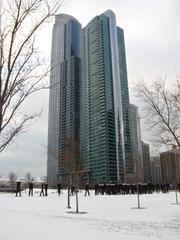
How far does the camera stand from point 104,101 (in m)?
145

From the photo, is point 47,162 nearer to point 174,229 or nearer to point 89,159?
point 89,159

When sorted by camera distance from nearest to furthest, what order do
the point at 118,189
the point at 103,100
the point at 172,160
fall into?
the point at 172,160, the point at 118,189, the point at 103,100

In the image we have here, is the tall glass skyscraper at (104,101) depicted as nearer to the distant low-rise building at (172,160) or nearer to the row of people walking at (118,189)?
the row of people walking at (118,189)

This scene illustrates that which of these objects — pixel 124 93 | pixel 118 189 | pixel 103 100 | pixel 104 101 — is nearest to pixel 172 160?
pixel 118 189

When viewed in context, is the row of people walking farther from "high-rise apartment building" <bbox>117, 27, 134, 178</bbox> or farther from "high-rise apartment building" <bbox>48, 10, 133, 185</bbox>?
"high-rise apartment building" <bbox>48, 10, 133, 185</bbox>

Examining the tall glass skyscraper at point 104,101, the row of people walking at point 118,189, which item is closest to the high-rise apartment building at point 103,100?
the tall glass skyscraper at point 104,101

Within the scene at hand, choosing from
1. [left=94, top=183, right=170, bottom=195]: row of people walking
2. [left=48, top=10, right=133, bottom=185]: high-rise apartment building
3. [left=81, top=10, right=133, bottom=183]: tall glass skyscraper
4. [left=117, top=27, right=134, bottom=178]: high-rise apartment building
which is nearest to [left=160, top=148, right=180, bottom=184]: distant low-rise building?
[left=94, top=183, right=170, bottom=195]: row of people walking

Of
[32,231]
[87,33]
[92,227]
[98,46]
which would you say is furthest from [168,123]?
[87,33]

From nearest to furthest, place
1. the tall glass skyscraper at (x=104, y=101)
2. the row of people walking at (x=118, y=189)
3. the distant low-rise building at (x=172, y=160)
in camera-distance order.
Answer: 1. the distant low-rise building at (x=172, y=160)
2. the row of people walking at (x=118, y=189)
3. the tall glass skyscraper at (x=104, y=101)

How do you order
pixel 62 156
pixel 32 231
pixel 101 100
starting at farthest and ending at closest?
pixel 101 100, pixel 62 156, pixel 32 231

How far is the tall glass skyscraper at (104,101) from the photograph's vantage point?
460 ft

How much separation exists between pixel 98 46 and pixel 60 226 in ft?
497

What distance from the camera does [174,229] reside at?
8711 millimetres

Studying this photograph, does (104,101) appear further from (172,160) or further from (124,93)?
(172,160)
